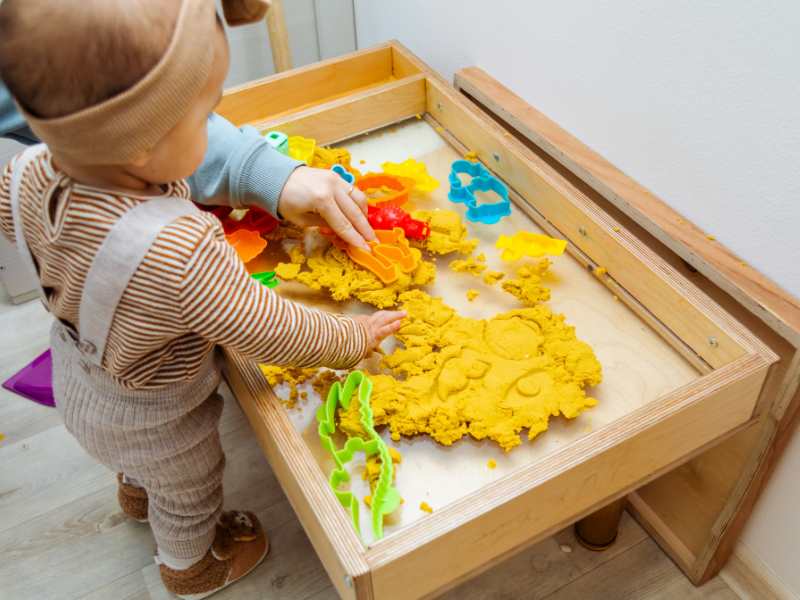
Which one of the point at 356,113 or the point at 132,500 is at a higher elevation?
the point at 356,113

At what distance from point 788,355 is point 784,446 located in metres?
0.15

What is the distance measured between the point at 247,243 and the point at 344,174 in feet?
0.51

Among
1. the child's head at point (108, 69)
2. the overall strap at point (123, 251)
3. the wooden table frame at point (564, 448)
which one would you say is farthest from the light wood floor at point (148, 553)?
the child's head at point (108, 69)

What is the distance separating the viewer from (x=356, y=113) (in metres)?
1.04

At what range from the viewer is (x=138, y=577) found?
3.45ft

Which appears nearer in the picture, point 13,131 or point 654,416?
point 654,416

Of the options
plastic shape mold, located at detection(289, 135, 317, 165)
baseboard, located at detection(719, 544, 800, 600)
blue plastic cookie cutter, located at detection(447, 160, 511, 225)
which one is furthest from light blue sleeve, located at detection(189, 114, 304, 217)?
baseboard, located at detection(719, 544, 800, 600)

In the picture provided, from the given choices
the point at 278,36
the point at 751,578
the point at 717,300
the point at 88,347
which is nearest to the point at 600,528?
the point at 751,578

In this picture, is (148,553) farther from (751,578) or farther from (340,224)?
(751,578)

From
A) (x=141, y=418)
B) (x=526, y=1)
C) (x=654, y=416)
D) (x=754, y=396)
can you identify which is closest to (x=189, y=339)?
(x=141, y=418)

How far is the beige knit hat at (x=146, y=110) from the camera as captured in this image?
0.48 metres

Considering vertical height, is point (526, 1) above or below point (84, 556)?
above

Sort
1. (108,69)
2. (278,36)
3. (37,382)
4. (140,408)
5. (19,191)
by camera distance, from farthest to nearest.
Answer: (278,36), (37,382), (140,408), (19,191), (108,69)

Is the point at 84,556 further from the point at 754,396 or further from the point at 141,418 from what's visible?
the point at 754,396
